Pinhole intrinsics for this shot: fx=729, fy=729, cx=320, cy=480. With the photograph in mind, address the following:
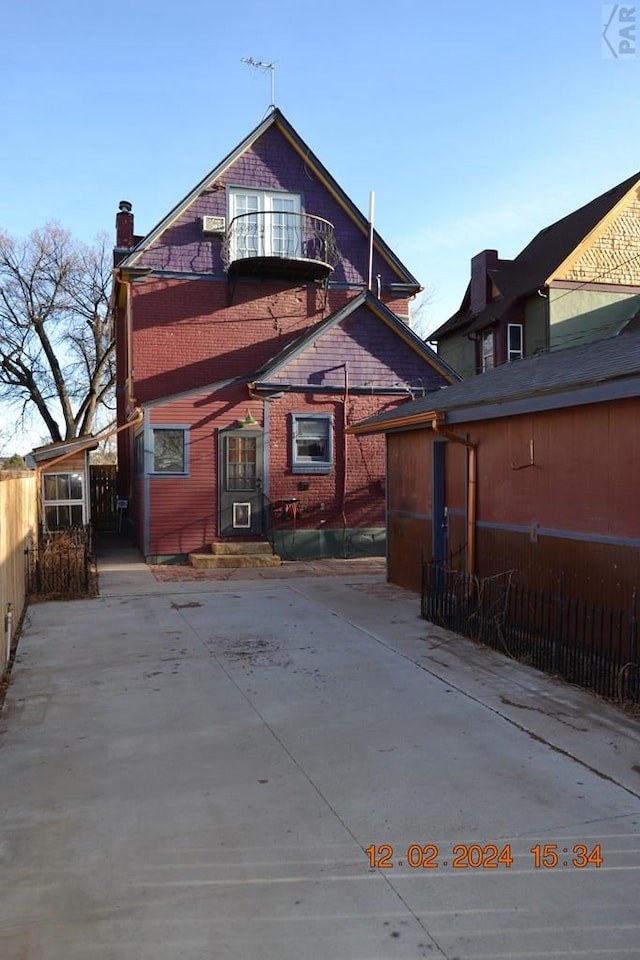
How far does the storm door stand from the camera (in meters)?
16.9

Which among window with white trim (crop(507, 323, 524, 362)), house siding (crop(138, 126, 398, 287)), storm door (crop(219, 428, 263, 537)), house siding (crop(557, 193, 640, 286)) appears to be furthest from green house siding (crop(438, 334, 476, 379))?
storm door (crop(219, 428, 263, 537))

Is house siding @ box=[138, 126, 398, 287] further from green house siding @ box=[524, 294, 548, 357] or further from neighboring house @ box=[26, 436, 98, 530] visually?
green house siding @ box=[524, 294, 548, 357]

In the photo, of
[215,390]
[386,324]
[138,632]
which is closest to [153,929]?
[138,632]

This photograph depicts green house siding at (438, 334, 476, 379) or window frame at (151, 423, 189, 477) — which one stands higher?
green house siding at (438, 334, 476, 379)

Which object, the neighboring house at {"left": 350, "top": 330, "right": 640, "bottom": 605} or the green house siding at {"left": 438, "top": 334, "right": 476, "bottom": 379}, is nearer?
the neighboring house at {"left": 350, "top": 330, "right": 640, "bottom": 605}

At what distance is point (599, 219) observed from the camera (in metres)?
23.8

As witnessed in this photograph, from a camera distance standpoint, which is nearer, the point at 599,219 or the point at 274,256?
the point at 274,256

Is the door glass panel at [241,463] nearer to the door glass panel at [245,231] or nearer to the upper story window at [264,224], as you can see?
the upper story window at [264,224]

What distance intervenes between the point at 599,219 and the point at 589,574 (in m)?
20.0

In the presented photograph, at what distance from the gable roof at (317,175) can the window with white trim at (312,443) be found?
5.86 m

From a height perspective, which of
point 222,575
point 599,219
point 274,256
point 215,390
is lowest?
point 222,575

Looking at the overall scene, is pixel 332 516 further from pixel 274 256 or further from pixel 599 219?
pixel 599 219

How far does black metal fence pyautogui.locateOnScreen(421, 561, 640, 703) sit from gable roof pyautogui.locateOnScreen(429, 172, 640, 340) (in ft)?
55.3

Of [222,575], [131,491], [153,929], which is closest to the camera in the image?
[153,929]
